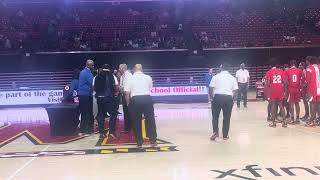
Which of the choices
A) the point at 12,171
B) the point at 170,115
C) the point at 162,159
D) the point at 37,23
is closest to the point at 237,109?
the point at 170,115

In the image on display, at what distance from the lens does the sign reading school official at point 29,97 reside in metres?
20.4

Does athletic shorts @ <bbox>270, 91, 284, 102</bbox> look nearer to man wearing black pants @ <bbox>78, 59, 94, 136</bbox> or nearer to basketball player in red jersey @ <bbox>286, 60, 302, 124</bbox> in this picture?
basketball player in red jersey @ <bbox>286, 60, 302, 124</bbox>

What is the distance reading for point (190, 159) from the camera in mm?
7859

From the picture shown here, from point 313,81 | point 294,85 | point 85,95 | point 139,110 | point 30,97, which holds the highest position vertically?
point 313,81

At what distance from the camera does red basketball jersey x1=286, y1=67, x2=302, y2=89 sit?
1205cm

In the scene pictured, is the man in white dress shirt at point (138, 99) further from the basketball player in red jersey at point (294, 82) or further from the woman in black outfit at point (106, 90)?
the basketball player in red jersey at point (294, 82)

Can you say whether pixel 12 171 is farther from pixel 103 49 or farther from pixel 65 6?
pixel 65 6

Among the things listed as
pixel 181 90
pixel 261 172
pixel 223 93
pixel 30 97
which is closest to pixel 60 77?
pixel 30 97

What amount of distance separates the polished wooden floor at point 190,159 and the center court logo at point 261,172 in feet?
0.04

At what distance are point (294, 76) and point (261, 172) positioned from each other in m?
5.92

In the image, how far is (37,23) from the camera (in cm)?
2791

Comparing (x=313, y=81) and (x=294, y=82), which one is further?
(x=294, y=82)

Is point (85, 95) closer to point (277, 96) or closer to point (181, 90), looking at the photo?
point (277, 96)

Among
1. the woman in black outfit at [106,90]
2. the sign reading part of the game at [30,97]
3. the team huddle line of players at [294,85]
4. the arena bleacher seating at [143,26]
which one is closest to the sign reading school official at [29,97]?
the sign reading part of the game at [30,97]
